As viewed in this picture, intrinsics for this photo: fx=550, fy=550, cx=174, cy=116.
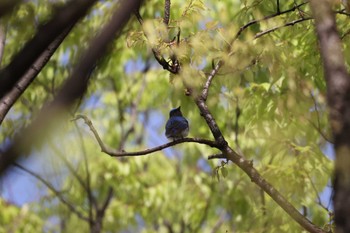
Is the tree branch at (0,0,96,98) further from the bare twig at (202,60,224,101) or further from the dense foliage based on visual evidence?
the bare twig at (202,60,224,101)

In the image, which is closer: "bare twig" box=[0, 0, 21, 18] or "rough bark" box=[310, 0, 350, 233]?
"bare twig" box=[0, 0, 21, 18]

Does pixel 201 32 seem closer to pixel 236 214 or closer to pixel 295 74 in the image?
pixel 295 74

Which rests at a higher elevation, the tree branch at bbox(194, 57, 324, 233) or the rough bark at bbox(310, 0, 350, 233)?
the tree branch at bbox(194, 57, 324, 233)

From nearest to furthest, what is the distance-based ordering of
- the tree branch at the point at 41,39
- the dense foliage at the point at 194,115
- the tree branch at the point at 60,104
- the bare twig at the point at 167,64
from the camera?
the tree branch at the point at 60,104
the tree branch at the point at 41,39
the bare twig at the point at 167,64
the dense foliage at the point at 194,115

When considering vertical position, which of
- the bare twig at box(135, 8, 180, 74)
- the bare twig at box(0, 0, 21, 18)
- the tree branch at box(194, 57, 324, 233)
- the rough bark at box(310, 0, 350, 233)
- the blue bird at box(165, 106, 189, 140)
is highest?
the blue bird at box(165, 106, 189, 140)

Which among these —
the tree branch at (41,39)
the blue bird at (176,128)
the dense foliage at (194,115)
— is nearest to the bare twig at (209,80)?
the dense foliage at (194,115)

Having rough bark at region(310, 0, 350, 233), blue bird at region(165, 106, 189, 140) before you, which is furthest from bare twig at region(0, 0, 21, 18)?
blue bird at region(165, 106, 189, 140)

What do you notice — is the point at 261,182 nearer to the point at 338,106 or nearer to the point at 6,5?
the point at 338,106

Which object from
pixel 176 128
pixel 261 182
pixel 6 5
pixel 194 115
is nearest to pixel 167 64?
pixel 261 182

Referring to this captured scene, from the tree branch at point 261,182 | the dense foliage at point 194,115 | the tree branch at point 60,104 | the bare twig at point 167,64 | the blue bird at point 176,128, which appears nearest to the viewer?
the tree branch at point 60,104

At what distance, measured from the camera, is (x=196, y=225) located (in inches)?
334

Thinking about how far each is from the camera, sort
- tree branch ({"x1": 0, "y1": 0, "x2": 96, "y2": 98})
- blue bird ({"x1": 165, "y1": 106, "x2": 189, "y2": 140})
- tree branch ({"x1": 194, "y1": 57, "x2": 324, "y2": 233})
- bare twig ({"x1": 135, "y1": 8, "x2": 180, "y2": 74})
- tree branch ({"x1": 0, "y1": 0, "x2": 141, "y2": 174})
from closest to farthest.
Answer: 1. tree branch ({"x1": 0, "y1": 0, "x2": 141, "y2": 174})
2. tree branch ({"x1": 0, "y1": 0, "x2": 96, "y2": 98})
3. tree branch ({"x1": 194, "y1": 57, "x2": 324, "y2": 233})
4. bare twig ({"x1": 135, "y1": 8, "x2": 180, "y2": 74})
5. blue bird ({"x1": 165, "y1": 106, "x2": 189, "y2": 140})

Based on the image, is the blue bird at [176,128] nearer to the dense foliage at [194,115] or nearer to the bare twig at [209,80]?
the dense foliage at [194,115]

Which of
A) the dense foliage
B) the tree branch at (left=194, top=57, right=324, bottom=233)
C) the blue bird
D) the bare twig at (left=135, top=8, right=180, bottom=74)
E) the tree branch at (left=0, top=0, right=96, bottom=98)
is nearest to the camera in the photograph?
the tree branch at (left=0, top=0, right=96, bottom=98)
